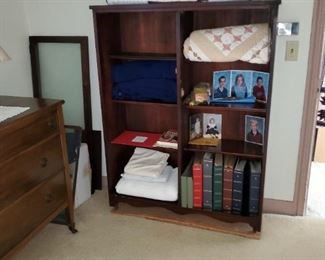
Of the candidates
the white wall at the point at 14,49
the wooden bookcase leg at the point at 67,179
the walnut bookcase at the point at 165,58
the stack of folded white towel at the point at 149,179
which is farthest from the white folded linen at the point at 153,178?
the white wall at the point at 14,49

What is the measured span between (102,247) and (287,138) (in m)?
1.34

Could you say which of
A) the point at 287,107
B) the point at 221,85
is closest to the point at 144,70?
the point at 221,85

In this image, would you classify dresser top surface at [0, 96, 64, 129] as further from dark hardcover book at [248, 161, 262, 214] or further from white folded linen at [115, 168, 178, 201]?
dark hardcover book at [248, 161, 262, 214]

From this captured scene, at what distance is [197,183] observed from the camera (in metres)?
2.28

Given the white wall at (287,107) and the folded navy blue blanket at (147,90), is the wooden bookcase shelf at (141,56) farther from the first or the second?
the white wall at (287,107)

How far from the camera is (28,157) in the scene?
1855 millimetres

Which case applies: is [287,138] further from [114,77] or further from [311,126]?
[114,77]

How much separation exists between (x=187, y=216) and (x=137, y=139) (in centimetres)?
63

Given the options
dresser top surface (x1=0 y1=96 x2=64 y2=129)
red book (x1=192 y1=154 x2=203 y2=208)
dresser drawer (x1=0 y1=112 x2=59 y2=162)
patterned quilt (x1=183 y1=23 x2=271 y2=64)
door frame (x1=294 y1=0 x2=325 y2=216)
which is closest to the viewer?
dresser drawer (x1=0 y1=112 x2=59 y2=162)

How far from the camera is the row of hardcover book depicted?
220cm

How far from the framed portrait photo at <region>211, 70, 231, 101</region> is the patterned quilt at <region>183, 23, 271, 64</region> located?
20 cm

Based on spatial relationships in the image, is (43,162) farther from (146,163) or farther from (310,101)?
(310,101)

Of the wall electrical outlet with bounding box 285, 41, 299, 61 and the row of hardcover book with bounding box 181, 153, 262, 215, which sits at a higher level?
the wall electrical outlet with bounding box 285, 41, 299, 61

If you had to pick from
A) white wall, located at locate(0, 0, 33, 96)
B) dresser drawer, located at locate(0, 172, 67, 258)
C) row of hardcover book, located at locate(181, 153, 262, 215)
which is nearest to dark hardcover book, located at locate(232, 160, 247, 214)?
row of hardcover book, located at locate(181, 153, 262, 215)
